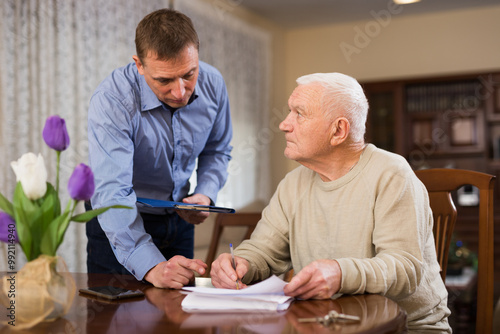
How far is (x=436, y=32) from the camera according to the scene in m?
6.09

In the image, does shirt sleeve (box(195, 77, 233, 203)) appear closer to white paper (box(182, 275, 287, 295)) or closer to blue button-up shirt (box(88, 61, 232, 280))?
blue button-up shirt (box(88, 61, 232, 280))

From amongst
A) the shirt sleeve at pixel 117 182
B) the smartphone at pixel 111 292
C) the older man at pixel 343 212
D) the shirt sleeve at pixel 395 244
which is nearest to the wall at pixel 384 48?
the shirt sleeve at pixel 117 182

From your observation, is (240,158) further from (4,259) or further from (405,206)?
(405,206)

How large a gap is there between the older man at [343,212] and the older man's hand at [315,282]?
0.11m

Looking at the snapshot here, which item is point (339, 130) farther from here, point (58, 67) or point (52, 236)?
point (58, 67)

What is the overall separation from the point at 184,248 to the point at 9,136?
1774 mm

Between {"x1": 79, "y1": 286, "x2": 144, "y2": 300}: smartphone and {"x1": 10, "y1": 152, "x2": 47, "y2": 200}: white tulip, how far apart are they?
1.18 feet

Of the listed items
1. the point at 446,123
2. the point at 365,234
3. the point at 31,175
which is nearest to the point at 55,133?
the point at 31,175

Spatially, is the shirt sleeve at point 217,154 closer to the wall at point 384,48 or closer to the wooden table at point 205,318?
the wooden table at point 205,318

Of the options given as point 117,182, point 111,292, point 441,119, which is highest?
point 441,119

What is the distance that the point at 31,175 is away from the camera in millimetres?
958

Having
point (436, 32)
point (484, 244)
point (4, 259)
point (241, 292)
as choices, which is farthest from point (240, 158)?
point (241, 292)

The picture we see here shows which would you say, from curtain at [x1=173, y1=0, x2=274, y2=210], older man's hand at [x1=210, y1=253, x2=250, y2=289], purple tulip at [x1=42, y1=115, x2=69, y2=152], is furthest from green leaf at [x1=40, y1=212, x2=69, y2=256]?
curtain at [x1=173, y1=0, x2=274, y2=210]

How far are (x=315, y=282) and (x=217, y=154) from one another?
1.05 m
